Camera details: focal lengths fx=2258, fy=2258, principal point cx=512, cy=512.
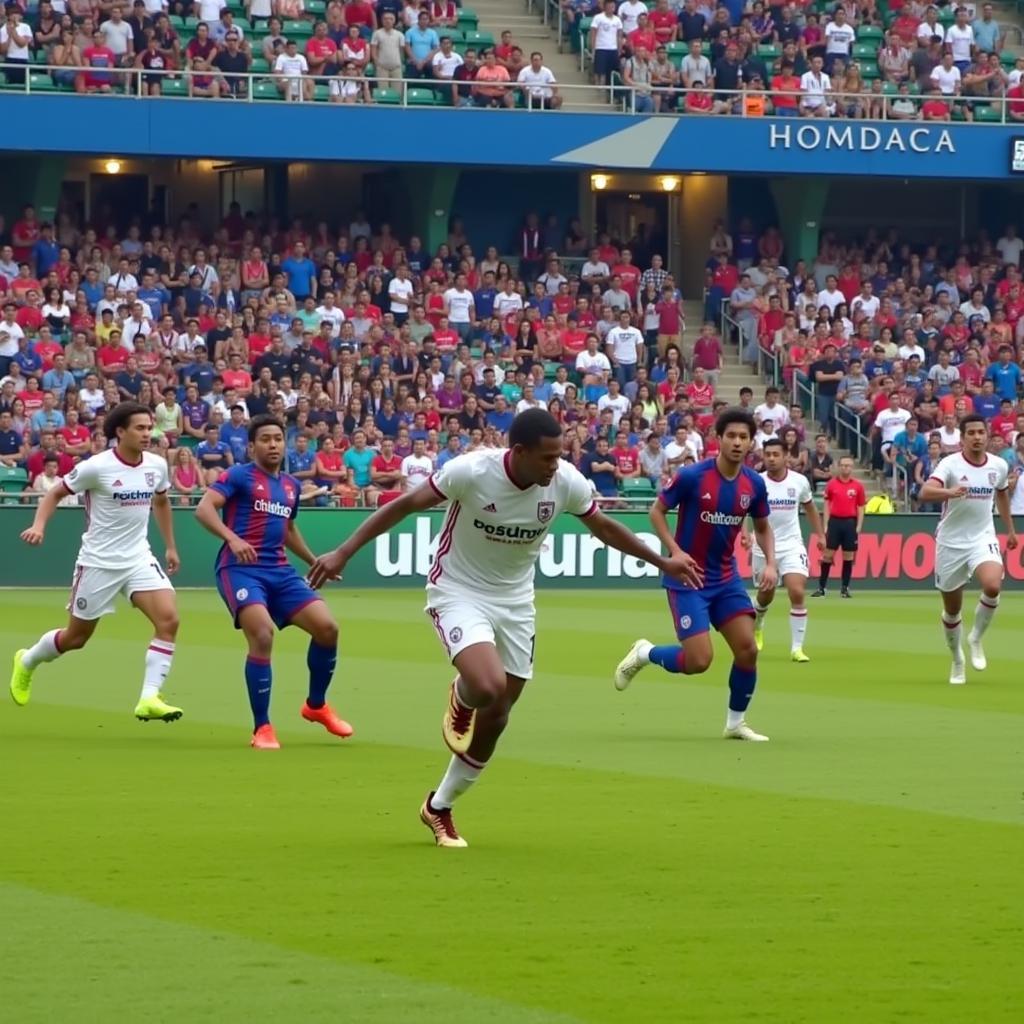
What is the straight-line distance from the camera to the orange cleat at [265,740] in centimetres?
1342

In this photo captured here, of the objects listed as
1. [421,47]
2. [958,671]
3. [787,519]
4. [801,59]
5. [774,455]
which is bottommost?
[958,671]

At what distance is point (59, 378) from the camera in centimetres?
3216

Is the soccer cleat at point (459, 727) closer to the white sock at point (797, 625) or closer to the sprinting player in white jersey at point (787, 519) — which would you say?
the white sock at point (797, 625)

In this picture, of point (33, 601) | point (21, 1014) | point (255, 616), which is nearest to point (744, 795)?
point (255, 616)

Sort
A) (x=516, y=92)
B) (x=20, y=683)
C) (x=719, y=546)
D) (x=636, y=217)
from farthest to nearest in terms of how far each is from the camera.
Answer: (x=636, y=217)
(x=516, y=92)
(x=20, y=683)
(x=719, y=546)

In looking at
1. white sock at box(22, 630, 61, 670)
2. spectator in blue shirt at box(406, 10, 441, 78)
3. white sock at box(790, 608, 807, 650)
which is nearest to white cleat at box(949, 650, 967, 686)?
white sock at box(790, 608, 807, 650)

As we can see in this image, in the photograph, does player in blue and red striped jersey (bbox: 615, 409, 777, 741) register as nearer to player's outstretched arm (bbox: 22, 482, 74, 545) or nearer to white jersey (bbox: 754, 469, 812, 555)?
player's outstretched arm (bbox: 22, 482, 74, 545)

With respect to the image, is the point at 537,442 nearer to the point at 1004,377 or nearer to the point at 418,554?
the point at 418,554

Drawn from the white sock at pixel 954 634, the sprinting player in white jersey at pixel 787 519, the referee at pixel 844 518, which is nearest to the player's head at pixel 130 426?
the white sock at pixel 954 634

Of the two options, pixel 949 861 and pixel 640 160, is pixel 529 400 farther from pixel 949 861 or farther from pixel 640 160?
pixel 949 861

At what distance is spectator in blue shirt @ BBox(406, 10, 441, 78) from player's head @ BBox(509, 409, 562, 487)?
1197 inches

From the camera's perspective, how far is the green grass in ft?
22.4

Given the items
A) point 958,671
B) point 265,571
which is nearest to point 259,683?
point 265,571

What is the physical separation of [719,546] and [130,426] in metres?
3.87
